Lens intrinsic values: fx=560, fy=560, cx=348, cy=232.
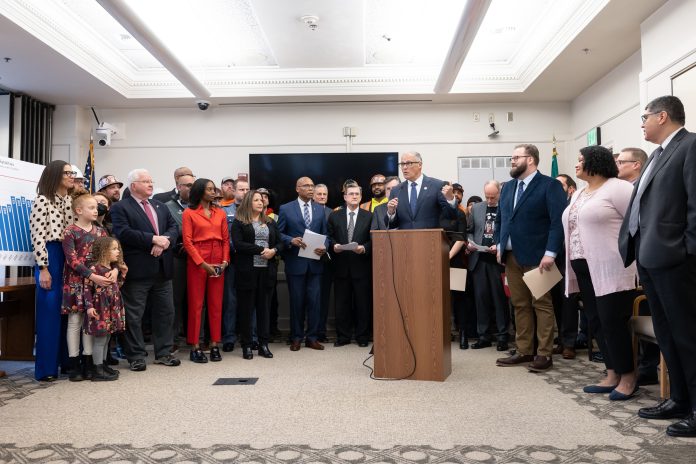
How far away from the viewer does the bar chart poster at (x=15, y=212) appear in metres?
4.03

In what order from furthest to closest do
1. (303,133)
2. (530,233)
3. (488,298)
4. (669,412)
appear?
1. (303,133)
2. (488,298)
3. (530,233)
4. (669,412)

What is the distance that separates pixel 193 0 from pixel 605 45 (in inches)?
177

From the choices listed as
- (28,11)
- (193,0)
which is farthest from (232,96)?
(28,11)

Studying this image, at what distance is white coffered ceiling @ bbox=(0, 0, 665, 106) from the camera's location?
19.0 feet

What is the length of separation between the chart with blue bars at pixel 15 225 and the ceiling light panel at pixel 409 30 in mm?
3916

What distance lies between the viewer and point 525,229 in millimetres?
3982

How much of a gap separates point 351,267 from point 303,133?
3919 millimetres

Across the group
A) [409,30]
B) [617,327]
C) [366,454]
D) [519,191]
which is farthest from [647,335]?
[409,30]

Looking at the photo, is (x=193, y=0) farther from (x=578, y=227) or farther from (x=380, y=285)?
(x=578, y=227)

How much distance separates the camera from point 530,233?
397 cm

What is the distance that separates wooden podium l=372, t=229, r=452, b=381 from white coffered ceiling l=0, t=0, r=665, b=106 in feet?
8.27

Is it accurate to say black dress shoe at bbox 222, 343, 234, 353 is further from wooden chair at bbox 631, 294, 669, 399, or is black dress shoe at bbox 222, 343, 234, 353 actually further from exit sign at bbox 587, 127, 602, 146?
exit sign at bbox 587, 127, 602, 146

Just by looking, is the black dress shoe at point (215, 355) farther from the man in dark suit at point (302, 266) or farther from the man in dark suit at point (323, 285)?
the man in dark suit at point (323, 285)

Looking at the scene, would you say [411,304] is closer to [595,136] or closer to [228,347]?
[228,347]
